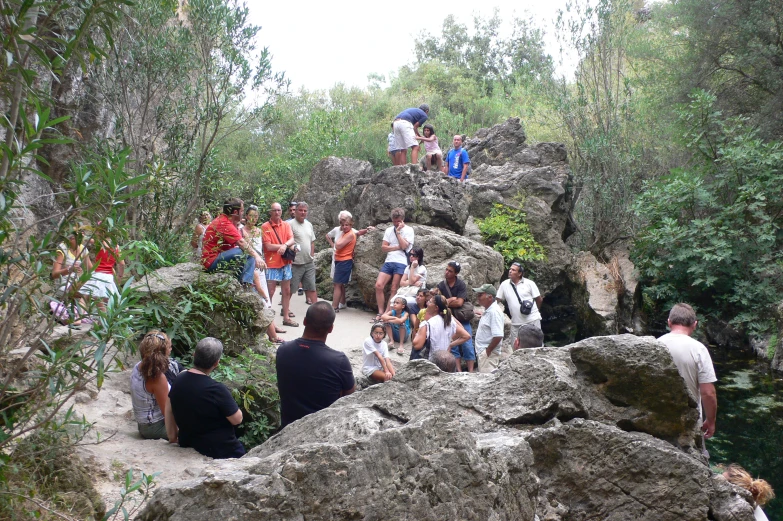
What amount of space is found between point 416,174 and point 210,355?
1024 centimetres

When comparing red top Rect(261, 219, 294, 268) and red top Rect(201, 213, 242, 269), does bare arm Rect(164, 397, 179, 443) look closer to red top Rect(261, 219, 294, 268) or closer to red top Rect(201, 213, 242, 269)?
red top Rect(201, 213, 242, 269)

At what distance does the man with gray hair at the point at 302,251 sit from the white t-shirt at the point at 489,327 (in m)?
3.27

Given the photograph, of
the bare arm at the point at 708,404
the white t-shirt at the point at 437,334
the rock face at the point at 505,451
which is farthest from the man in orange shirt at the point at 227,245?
the bare arm at the point at 708,404

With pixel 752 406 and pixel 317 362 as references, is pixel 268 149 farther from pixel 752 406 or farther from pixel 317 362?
pixel 317 362

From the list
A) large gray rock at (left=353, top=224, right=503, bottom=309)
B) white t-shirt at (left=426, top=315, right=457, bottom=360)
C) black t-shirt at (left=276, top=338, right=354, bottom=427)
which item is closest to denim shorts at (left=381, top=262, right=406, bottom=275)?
large gray rock at (left=353, top=224, right=503, bottom=309)

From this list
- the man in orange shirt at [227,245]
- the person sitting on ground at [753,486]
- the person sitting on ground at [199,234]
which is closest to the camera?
the person sitting on ground at [753,486]

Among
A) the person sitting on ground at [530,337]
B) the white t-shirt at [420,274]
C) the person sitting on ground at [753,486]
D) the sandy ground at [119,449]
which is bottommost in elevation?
the person sitting on ground at [753,486]

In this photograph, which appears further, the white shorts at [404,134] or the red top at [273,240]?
the white shorts at [404,134]

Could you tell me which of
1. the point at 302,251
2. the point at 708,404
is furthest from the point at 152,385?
the point at 302,251

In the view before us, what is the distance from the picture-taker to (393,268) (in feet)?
38.7

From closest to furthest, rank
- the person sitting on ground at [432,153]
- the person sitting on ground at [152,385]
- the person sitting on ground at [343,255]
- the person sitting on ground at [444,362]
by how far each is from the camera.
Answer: the person sitting on ground at [152,385], the person sitting on ground at [444,362], the person sitting on ground at [343,255], the person sitting on ground at [432,153]

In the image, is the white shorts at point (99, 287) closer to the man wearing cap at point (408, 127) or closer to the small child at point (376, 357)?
the small child at point (376, 357)

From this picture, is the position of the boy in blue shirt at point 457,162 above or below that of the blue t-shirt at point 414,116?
below

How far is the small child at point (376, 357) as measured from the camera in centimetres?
742
